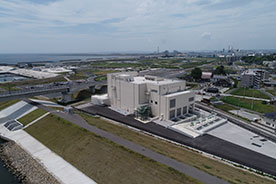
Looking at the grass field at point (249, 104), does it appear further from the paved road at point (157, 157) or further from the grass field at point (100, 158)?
the grass field at point (100, 158)

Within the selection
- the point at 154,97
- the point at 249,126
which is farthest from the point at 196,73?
the point at 249,126

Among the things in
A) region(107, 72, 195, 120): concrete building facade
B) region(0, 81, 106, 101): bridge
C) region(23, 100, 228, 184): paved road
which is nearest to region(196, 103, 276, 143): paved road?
region(107, 72, 195, 120): concrete building facade

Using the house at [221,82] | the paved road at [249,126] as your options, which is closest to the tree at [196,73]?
the house at [221,82]

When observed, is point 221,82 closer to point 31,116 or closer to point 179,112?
point 179,112

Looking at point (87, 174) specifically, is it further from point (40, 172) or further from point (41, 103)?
point (41, 103)

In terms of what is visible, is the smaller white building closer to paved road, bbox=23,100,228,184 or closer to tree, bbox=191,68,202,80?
paved road, bbox=23,100,228,184
